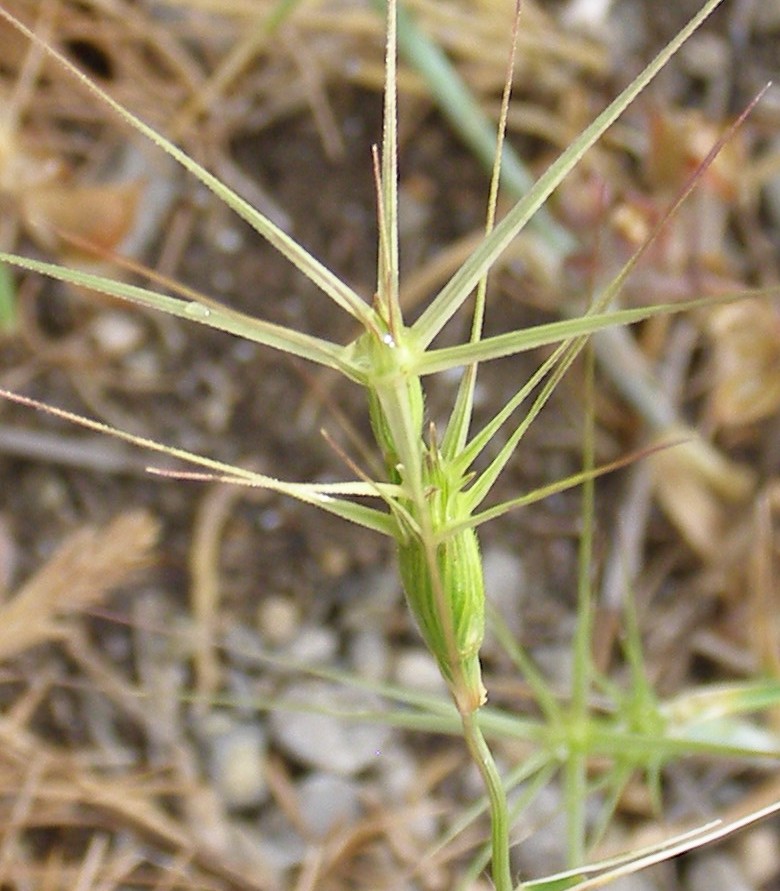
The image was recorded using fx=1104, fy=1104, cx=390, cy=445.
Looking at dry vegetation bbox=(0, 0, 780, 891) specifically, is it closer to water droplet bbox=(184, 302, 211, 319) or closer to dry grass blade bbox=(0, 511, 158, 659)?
dry grass blade bbox=(0, 511, 158, 659)

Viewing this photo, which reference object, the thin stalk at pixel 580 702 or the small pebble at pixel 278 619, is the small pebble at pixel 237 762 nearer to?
the small pebble at pixel 278 619

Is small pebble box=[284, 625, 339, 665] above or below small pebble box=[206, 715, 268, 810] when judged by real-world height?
above

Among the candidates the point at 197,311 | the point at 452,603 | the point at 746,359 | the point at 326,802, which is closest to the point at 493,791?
the point at 452,603

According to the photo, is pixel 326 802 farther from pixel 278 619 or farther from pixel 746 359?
pixel 746 359

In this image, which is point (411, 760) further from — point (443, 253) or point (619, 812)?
point (443, 253)

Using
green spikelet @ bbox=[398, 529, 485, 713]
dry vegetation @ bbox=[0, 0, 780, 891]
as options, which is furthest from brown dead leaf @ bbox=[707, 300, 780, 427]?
green spikelet @ bbox=[398, 529, 485, 713]

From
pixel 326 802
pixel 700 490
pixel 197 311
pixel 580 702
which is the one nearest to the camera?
pixel 197 311

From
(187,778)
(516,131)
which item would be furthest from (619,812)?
(516,131)
